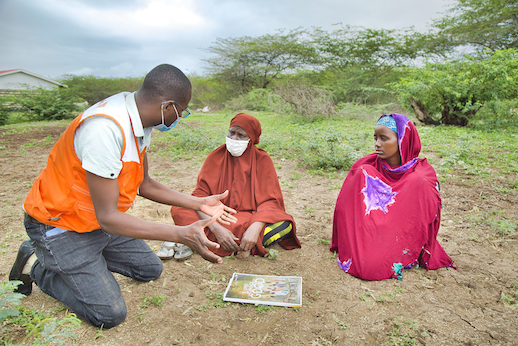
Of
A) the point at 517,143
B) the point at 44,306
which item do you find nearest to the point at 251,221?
the point at 44,306

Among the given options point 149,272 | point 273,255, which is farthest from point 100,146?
point 273,255

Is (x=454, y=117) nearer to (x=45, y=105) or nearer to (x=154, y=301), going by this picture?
(x=154, y=301)

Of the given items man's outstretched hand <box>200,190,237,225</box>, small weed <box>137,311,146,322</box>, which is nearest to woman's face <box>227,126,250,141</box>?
man's outstretched hand <box>200,190,237,225</box>

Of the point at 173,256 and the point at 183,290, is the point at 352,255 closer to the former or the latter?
the point at 183,290

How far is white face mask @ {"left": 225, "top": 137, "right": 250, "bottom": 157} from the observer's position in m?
3.29

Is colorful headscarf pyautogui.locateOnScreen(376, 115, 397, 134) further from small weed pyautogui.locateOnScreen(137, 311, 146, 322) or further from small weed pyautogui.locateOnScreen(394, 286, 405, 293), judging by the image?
small weed pyautogui.locateOnScreen(137, 311, 146, 322)

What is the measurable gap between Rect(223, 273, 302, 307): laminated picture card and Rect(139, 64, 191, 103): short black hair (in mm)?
1525

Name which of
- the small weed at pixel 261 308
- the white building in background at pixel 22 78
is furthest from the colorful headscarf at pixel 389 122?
the white building in background at pixel 22 78

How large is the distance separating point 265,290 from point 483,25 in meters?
19.8

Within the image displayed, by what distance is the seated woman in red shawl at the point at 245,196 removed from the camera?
3037 millimetres

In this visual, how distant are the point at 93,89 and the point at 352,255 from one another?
23205 mm

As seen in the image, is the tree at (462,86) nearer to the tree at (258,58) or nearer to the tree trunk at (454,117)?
the tree trunk at (454,117)

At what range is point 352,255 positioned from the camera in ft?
9.21

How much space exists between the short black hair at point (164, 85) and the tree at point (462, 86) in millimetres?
9408
